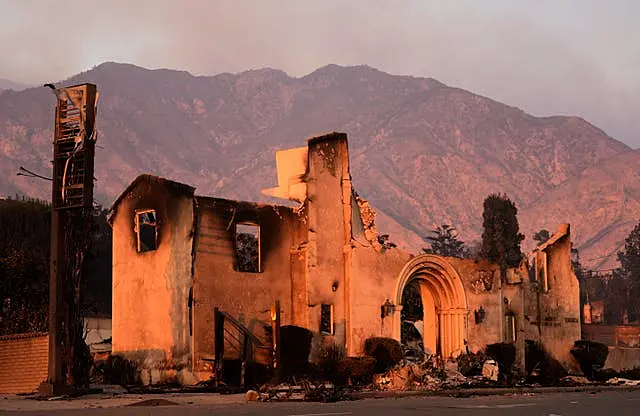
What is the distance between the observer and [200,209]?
99.3ft

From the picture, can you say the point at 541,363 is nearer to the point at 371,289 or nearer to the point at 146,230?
the point at 371,289

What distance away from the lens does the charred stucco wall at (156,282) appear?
29.9 metres

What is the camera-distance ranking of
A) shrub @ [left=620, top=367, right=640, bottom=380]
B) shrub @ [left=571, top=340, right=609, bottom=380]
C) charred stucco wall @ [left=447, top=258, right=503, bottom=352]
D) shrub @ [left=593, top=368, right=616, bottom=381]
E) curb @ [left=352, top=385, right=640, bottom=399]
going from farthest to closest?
shrub @ [left=571, top=340, right=609, bottom=380], shrub @ [left=593, top=368, right=616, bottom=381], shrub @ [left=620, top=367, right=640, bottom=380], charred stucco wall @ [left=447, top=258, right=503, bottom=352], curb @ [left=352, top=385, right=640, bottom=399]

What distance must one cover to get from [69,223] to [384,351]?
514 inches

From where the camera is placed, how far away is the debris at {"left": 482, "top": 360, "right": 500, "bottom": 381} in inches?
1340

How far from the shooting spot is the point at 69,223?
2356 centimetres

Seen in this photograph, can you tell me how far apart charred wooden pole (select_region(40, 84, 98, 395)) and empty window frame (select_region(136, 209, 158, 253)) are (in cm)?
714

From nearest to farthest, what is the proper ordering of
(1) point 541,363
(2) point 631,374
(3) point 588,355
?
1. (1) point 541,363
2. (2) point 631,374
3. (3) point 588,355

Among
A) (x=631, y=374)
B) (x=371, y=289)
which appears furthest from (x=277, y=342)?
(x=631, y=374)

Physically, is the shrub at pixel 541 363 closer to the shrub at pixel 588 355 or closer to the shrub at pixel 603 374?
the shrub at pixel 588 355

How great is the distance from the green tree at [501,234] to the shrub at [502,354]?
31.1 metres

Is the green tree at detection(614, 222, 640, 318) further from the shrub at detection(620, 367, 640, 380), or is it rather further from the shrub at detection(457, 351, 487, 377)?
the shrub at detection(457, 351, 487, 377)

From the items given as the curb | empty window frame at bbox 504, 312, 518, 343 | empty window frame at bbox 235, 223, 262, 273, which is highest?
empty window frame at bbox 235, 223, 262, 273

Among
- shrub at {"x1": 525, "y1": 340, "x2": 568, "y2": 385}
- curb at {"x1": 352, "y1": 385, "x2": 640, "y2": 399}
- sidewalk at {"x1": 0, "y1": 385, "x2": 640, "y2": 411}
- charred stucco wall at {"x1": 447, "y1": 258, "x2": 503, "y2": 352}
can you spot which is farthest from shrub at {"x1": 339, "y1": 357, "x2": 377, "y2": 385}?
shrub at {"x1": 525, "y1": 340, "x2": 568, "y2": 385}
